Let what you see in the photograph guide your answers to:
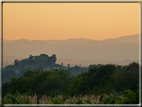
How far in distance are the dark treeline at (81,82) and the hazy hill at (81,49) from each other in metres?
0.34

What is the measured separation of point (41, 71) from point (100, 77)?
225 cm

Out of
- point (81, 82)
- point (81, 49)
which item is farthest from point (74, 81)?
point (81, 49)

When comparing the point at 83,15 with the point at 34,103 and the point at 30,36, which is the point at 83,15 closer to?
the point at 30,36

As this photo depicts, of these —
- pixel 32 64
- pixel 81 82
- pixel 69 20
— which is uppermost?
pixel 69 20

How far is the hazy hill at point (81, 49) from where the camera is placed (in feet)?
21.8

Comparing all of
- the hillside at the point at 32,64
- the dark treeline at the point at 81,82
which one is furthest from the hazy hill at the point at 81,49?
the dark treeline at the point at 81,82

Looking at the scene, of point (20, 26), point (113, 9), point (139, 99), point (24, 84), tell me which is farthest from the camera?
point (24, 84)

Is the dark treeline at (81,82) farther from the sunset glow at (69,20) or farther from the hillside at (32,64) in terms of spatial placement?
the sunset glow at (69,20)

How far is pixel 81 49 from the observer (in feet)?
23.5

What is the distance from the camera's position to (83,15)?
20.8ft

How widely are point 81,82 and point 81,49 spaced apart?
1.27 metres

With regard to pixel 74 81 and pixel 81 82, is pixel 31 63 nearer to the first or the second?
pixel 74 81

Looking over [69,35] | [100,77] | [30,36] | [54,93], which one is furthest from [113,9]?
[54,93]

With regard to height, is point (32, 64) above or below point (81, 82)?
above
